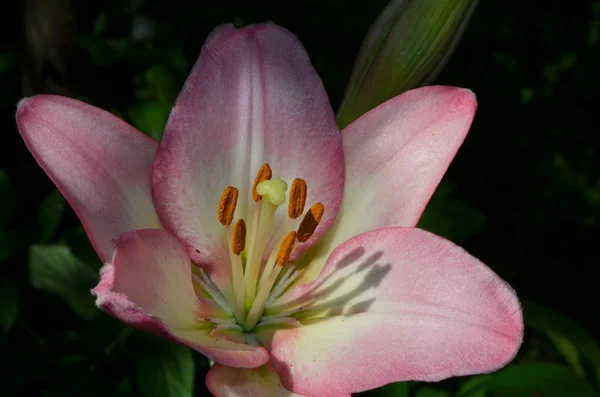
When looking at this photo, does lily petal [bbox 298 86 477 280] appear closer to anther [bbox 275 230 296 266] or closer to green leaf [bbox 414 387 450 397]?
anther [bbox 275 230 296 266]

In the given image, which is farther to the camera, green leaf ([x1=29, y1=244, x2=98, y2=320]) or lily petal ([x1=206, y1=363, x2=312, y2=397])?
green leaf ([x1=29, y1=244, x2=98, y2=320])

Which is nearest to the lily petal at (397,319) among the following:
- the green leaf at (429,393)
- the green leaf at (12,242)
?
the green leaf at (429,393)

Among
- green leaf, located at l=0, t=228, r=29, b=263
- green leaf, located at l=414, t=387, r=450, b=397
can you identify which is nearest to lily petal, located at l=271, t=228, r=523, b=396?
green leaf, located at l=414, t=387, r=450, b=397

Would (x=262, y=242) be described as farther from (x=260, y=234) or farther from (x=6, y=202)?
(x=6, y=202)

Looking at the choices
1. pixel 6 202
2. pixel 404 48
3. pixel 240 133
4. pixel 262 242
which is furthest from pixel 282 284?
pixel 6 202

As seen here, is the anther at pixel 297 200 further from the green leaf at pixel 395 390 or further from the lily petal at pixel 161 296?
the green leaf at pixel 395 390

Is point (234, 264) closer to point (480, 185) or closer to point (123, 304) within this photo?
point (123, 304)
